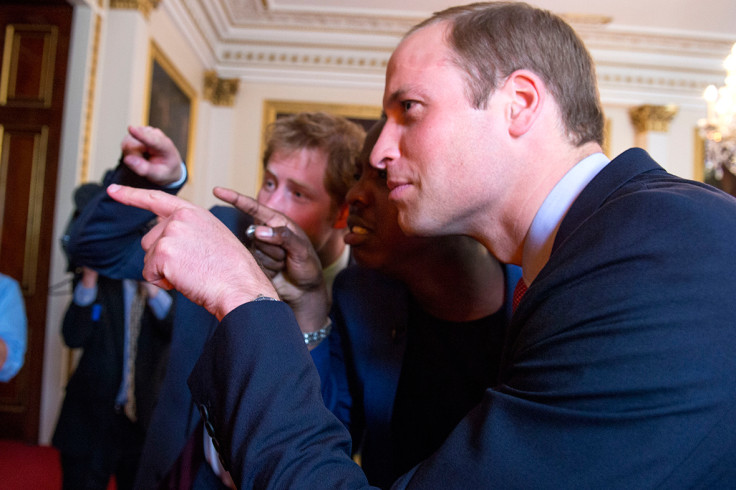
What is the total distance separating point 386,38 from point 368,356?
254 inches

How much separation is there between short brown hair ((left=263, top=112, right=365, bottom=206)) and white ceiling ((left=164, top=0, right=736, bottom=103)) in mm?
4830

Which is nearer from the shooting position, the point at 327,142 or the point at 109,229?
the point at 109,229

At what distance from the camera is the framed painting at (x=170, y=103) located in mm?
5309

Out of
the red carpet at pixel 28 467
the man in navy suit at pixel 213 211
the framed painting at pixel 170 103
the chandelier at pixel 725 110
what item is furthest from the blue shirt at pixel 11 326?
the chandelier at pixel 725 110

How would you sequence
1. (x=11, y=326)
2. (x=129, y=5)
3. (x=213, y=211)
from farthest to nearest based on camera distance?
(x=129, y=5) < (x=11, y=326) < (x=213, y=211)

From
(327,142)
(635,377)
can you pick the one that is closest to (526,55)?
(635,377)

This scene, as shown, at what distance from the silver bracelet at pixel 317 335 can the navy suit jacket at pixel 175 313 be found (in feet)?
0.93

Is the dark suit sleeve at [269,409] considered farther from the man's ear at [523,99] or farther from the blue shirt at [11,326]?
the blue shirt at [11,326]

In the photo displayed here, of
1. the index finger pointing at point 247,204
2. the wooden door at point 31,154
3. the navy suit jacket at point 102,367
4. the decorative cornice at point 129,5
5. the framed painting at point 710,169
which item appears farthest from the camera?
the framed painting at point 710,169

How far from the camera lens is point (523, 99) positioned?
45.3 inches

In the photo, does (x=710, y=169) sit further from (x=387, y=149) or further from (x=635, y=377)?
(x=635, y=377)

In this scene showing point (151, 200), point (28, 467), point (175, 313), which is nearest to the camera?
point (151, 200)

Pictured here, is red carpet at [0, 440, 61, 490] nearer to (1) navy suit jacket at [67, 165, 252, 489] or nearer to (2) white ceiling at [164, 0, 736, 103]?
(1) navy suit jacket at [67, 165, 252, 489]

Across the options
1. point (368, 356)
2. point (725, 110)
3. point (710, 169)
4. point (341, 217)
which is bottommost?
point (368, 356)
